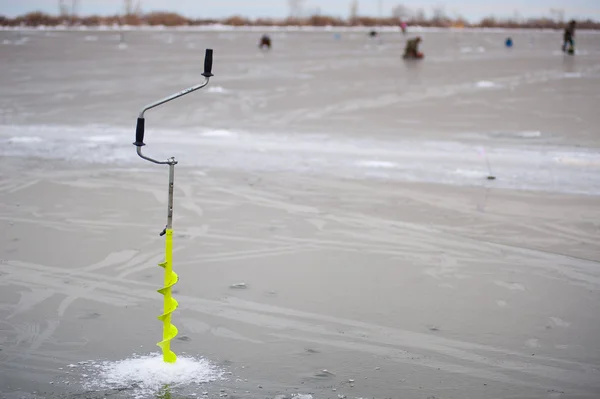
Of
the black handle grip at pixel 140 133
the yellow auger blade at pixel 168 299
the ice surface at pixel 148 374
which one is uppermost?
the black handle grip at pixel 140 133

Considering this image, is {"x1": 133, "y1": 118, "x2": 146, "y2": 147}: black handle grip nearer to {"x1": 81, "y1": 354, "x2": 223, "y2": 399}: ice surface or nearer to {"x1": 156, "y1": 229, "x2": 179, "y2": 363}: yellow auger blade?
{"x1": 156, "y1": 229, "x2": 179, "y2": 363}: yellow auger blade

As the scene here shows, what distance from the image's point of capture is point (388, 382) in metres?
4.84

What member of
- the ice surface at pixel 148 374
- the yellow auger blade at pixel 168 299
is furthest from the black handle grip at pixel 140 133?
the ice surface at pixel 148 374

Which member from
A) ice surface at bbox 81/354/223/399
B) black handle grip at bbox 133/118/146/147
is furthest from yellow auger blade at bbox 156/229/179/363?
black handle grip at bbox 133/118/146/147

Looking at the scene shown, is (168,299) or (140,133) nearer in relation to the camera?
(140,133)

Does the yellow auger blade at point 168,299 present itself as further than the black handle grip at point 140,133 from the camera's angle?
Yes

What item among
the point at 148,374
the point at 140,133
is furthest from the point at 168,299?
the point at 140,133

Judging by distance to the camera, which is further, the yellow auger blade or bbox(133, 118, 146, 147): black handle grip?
the yellow auger blade

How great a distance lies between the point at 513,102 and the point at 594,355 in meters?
13.0

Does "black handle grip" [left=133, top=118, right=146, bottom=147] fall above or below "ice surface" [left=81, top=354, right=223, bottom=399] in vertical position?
above

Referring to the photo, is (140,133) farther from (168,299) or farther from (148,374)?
(148,374)

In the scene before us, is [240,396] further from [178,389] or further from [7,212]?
[7,212]

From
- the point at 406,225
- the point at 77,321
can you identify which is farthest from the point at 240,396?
the point at 406,225

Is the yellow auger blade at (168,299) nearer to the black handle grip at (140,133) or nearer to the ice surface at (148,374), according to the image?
the ice surface at (148,374)
